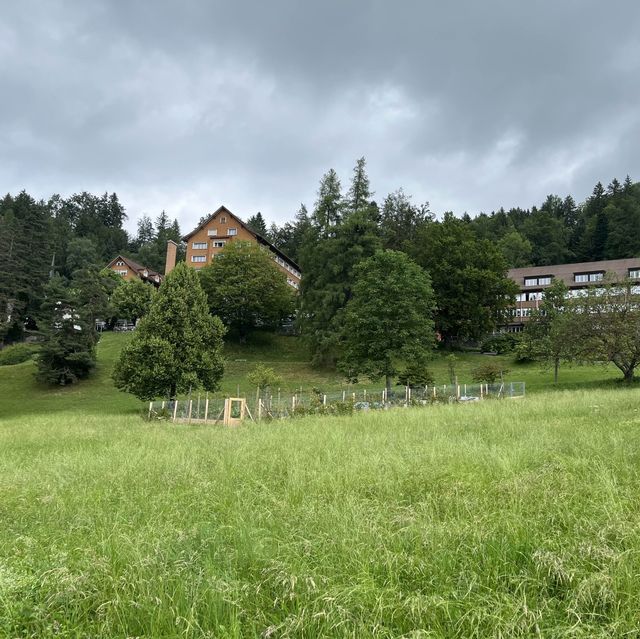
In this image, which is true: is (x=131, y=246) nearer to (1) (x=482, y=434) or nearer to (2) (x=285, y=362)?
(2) (x=285, y=362)

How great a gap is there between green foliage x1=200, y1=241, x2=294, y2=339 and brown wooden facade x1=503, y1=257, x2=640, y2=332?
3464 centimetres

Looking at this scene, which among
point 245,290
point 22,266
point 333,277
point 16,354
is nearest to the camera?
point 333,277

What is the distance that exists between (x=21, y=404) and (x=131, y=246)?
99.6 meters

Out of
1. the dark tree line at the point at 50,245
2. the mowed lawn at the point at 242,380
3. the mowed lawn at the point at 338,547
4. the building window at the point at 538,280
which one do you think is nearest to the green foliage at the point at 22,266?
the dark tree line at the point at 50,245

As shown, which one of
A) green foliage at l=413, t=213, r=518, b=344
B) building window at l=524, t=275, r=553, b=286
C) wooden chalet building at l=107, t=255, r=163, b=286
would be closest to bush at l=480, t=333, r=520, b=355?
green foliage at l=413, t=213, r=518, b=344

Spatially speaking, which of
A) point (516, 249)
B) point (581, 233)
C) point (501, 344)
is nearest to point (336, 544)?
point (501, 344)

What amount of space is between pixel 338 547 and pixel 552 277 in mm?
79585

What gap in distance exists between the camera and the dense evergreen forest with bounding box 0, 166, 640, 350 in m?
50.8

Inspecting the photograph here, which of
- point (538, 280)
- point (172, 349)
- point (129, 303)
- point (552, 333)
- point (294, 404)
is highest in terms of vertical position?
point (538, 280)

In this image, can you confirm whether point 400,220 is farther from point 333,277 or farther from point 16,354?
point 16,354

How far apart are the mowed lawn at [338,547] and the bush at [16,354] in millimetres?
55126

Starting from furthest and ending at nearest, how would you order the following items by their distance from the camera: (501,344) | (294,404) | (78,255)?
(78,255) → (501,344) → (294,404)

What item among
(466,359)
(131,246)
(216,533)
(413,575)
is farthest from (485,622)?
(131,246)

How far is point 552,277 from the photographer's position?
7419cm
